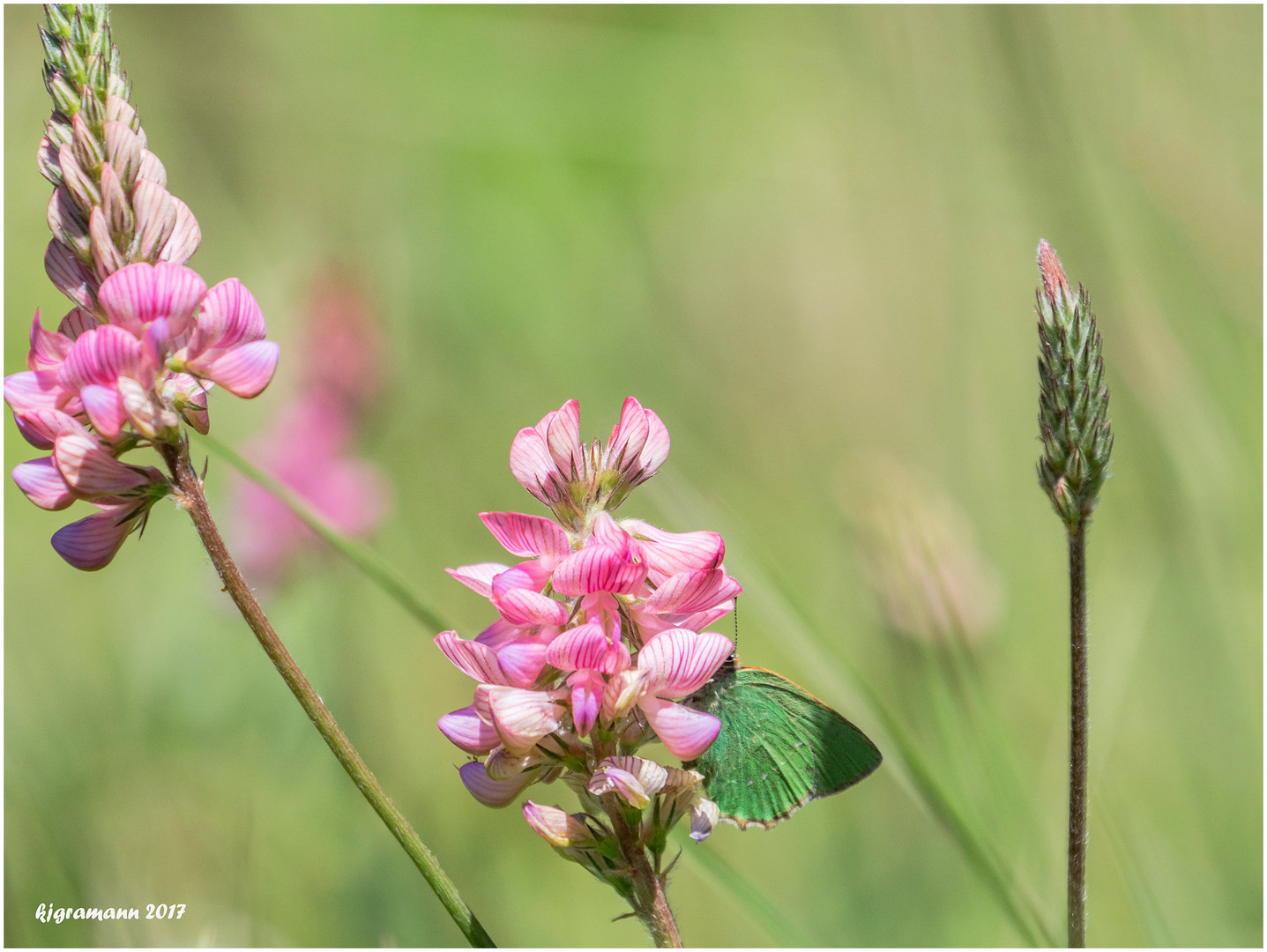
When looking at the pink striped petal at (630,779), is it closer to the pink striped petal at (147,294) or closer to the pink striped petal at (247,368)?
the pink striped petal at (247,368)

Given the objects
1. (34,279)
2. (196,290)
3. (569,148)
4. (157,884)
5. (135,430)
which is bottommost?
(157,884)

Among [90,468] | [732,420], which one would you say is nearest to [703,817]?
[90,468]

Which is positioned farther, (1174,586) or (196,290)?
(1174,586)

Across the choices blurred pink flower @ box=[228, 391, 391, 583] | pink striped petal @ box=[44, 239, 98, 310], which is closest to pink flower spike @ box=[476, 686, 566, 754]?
pink striped petal @ box=[44, 239, 98, 310]

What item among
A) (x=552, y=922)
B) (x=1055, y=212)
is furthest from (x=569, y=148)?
(x=552, y=922)

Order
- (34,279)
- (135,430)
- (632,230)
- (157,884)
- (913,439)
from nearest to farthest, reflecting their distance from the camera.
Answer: (135,430)
(157,884)
(34,279)
(913,439)
(632,230)

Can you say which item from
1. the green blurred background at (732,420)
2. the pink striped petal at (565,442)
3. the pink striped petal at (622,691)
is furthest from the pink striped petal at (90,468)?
the green blurred background at (732,420)

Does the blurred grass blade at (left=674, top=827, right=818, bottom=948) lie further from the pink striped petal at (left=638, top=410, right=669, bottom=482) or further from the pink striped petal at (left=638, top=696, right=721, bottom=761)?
the pink striped petal at (left=638, top=410, right=669, bottom=482)

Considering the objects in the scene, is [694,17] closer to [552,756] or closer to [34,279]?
[34,279]
